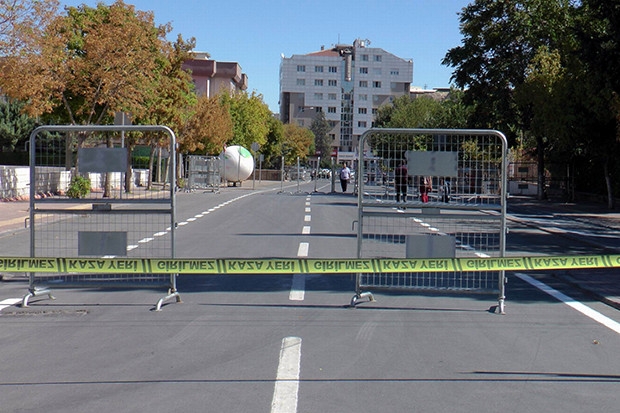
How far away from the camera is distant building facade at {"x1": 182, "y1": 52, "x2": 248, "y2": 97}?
316 feet

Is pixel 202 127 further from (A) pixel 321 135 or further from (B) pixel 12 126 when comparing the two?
(A) pixel 321 135

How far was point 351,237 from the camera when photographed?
60.3 feet

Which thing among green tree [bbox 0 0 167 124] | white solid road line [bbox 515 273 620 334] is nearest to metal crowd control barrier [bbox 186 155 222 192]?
green tree [bbox 0 0 167 124]

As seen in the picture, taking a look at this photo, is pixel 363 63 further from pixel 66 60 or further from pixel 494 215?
pixel 494 215

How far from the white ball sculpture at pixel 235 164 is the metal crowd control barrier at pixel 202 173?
9.59m

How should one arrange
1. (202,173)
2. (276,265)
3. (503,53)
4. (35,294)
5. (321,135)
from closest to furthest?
(276,265) → (35,294) → (503,53) → (202,173) → (321,135)

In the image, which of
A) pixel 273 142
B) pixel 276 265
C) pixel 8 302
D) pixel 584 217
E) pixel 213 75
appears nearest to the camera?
pixel 276 265

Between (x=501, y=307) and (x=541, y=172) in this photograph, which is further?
(x=541, y=172)

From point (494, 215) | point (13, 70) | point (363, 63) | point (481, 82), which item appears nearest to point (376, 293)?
point (494, 215)

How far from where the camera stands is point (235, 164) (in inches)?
2320

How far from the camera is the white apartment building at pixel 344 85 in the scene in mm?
136250

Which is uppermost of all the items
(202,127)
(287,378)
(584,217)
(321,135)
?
(321,135)

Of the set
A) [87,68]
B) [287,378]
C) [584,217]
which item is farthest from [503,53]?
[287,378]

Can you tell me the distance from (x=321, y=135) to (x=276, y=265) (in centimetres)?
12856
